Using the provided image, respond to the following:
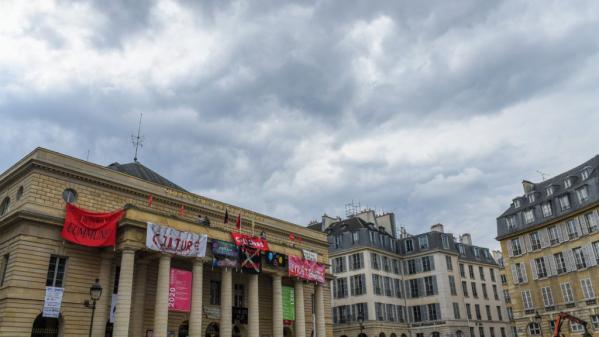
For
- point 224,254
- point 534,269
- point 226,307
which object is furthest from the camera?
point 534,269

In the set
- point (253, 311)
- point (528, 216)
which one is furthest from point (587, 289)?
point (253, 311)

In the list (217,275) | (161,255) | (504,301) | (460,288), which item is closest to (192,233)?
(161,255)

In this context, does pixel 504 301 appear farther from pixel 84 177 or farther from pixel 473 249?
pixel 84 177

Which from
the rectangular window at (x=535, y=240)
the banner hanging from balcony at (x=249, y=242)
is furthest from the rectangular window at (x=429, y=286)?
the banner hanging from balcony at (x=249, y=242)

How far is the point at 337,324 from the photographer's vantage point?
171 feet

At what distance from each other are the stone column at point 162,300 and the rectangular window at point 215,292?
23.9 ft

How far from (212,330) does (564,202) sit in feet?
105

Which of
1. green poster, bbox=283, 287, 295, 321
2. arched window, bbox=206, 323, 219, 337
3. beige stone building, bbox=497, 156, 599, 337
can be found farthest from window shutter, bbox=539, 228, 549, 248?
arched window, bbox=206, 323, 219, 337

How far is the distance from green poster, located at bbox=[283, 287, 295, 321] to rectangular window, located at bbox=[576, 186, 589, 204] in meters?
25.7

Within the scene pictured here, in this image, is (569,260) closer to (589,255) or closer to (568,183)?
(589,255)

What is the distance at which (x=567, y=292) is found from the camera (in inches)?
1585

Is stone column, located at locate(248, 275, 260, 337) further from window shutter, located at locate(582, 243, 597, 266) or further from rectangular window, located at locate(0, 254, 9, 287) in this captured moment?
window shutter, located at locate(582, 243, 597, 266)

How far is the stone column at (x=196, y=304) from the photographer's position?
88.3 feet

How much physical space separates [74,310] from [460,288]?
144 ft
